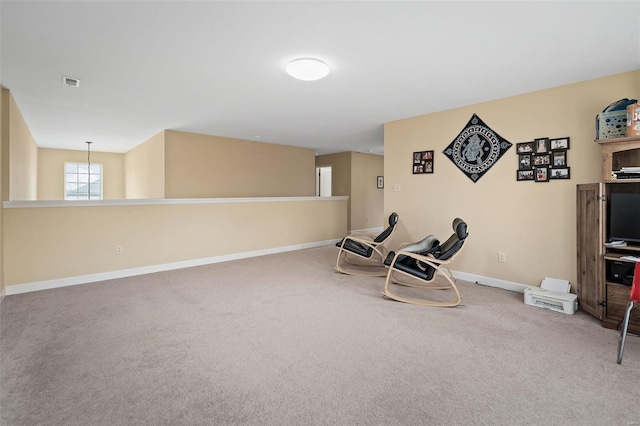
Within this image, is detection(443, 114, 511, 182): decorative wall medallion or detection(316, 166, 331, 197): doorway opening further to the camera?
detection(316, 166, 331, 197): doorway opening

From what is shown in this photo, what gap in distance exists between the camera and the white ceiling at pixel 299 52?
2.10 meters

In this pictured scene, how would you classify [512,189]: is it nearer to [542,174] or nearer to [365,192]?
[542,174]

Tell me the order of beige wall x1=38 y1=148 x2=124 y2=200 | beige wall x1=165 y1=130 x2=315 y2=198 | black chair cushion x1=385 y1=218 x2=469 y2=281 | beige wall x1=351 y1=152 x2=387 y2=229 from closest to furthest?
black chair cushion x1=385 y1=218 x2=469 y2=281
beige wall x1=165 y1=130 x2=315 y2=198
beige wall x1=38 y1=148 x2=124 y2=200
beige wall x1=351 y1=152 x2=387 y2=229

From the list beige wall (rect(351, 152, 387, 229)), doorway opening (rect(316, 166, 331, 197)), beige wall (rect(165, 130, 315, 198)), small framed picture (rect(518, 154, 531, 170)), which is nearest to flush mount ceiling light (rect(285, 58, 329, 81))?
small framed picture (rect(518, 154, 531, 170))

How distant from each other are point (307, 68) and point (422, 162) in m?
2.57

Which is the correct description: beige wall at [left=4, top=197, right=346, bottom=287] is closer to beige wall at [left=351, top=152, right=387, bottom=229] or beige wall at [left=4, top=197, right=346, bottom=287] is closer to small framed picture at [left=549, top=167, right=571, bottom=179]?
beige wall at [left=351, top=152, right=387, bottom=229]

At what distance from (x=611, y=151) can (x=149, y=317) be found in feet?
15.1

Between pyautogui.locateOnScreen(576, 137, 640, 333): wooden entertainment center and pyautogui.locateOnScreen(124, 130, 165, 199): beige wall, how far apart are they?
6.27m

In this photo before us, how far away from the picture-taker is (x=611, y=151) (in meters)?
2.85

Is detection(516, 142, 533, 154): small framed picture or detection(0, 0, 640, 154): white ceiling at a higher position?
detection(0, 0, 640, 154): white ceiling

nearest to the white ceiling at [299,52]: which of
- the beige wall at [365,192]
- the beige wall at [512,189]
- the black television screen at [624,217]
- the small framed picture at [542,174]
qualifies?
the beige wall at [512,189]

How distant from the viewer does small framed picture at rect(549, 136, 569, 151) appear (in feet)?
11.2

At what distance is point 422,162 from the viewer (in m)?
4.72

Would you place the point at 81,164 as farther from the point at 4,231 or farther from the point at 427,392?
the point at 427,392
